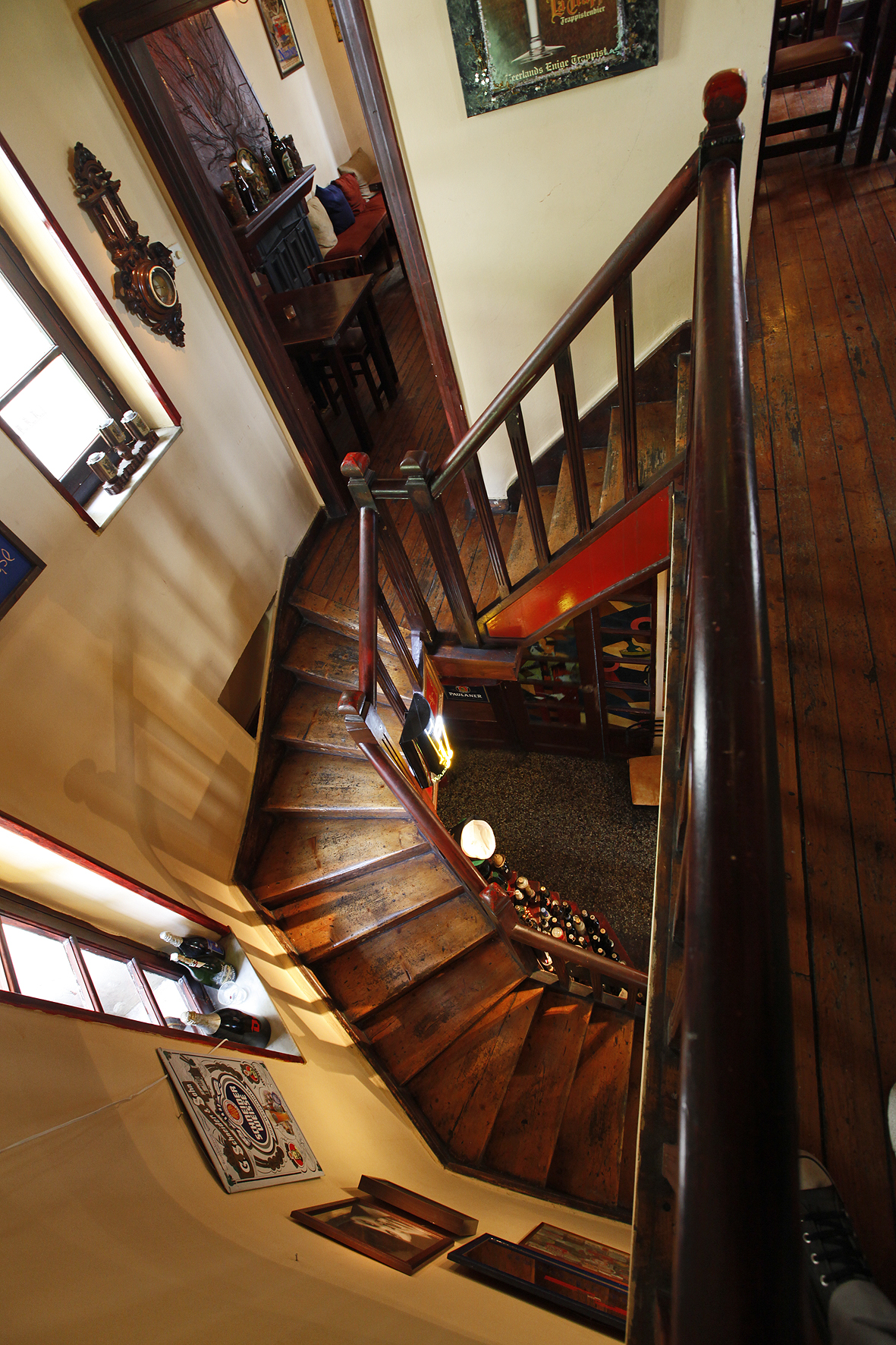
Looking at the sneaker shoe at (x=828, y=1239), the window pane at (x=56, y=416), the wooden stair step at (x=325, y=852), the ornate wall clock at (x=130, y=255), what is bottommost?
the wooden stair step at (x=325, y=852)

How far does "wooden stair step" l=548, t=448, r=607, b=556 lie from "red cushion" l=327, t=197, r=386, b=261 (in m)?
4.63

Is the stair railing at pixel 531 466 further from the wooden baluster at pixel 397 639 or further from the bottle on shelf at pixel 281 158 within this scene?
the bottle on shelf at pixel 281 158

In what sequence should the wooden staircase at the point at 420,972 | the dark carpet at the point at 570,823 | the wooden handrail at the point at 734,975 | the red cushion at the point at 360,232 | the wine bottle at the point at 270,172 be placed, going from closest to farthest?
the wooden handrail at the point at 734,975 → the wooden staircase at the point at 420,972 → the dark carpet at the point at 570,823 → the wine bottle at the point at 270,172 → the red cushion at the point at 360,232

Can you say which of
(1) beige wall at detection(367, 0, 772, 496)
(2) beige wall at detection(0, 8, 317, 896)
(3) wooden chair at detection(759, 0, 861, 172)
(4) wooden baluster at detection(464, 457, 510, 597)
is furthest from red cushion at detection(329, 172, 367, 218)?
(4) wooden baluster at detection(464, 457, 510, 597)

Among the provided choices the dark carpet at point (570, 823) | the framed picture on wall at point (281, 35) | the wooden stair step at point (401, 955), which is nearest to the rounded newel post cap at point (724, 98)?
the wooden stair step at point (401, 955)

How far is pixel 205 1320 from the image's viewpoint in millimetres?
1032

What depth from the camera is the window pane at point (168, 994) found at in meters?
2.42

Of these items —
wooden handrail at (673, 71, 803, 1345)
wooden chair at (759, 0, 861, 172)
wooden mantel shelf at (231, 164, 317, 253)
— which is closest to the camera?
wooden handrail at (673, 71, 803, 1345)

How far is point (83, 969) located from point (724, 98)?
2.97 m

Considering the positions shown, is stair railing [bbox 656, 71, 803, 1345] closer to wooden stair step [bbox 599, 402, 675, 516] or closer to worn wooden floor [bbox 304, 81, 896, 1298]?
worn wooden floor [bbox 304, 81, 896, 1298]

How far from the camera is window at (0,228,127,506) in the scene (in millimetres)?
2408

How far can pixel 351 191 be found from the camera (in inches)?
303

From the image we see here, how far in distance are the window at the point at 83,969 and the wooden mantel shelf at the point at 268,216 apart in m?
3.60

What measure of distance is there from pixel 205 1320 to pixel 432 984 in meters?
2.54
